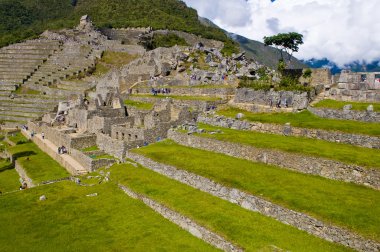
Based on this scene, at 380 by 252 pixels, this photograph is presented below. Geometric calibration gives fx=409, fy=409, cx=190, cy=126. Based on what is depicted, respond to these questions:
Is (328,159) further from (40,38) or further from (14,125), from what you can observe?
(40,38)

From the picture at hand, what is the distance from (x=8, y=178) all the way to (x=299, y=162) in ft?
76.8

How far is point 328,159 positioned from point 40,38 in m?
76.5

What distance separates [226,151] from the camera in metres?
24.9

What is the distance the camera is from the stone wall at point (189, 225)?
51.0 ft

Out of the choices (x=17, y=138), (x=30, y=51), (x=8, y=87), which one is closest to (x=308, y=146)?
(x=17, y=138)

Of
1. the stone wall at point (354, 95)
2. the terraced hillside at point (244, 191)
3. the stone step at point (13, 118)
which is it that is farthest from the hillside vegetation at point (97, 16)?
the terraced hillside at point (244, 191)

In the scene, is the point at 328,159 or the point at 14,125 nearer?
the point at 328,159

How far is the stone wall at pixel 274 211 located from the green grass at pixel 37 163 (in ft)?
31.9

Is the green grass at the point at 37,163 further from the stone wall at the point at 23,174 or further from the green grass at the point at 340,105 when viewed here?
the green grass at the point at 340,105

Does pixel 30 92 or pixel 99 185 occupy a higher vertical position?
pixel 30 92

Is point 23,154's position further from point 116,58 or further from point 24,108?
point 116,58

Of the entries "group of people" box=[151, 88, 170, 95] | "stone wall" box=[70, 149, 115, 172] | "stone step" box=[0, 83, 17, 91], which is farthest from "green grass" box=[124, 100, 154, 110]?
"stone step" box=[0, 83, 17, 91]

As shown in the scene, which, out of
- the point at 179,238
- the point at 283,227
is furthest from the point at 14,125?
the point at 283,227

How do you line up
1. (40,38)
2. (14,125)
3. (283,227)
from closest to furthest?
(283,227)
(14,125)
(40,38)
